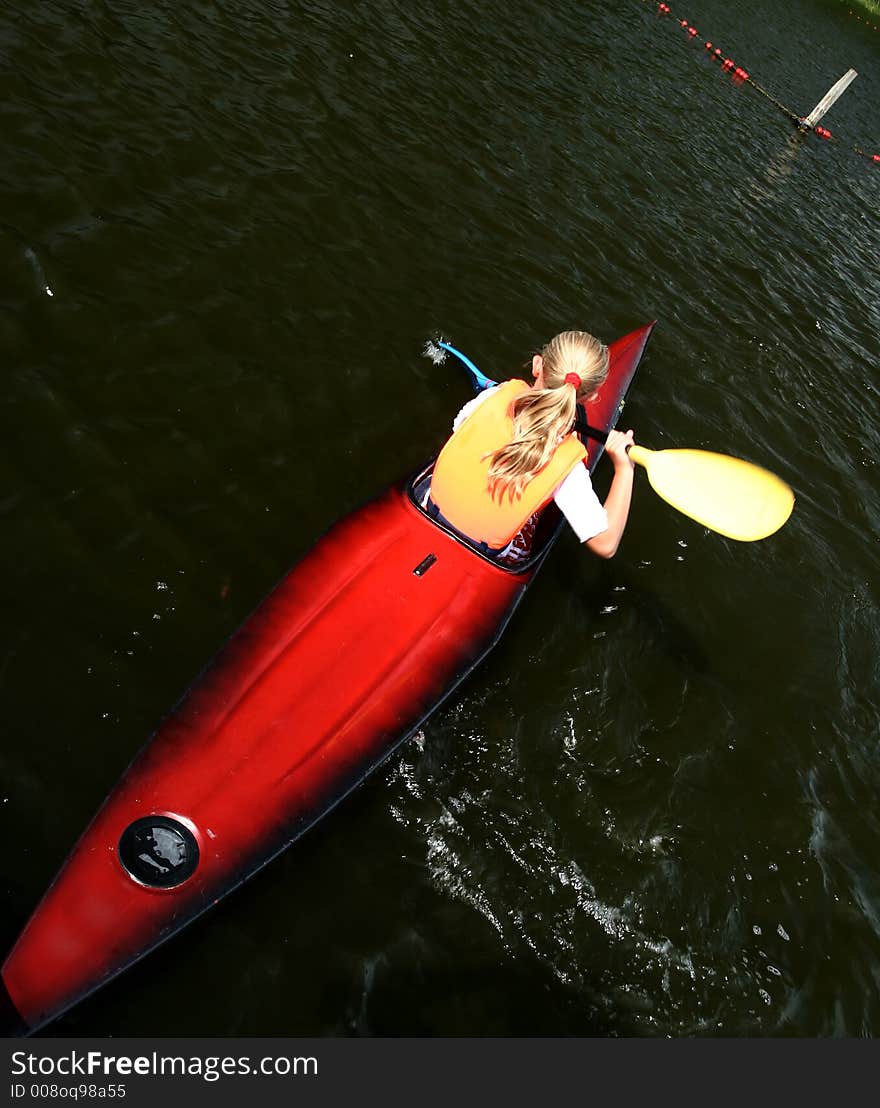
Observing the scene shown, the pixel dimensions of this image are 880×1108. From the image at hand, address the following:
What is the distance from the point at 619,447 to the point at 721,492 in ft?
2.61

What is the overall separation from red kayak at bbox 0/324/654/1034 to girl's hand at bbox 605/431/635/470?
677 mm

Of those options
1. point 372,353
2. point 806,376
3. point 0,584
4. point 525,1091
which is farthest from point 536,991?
point 806,376

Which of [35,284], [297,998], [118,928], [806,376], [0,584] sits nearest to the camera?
[118,928]

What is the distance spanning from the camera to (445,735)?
427 cm

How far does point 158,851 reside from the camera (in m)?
3.21

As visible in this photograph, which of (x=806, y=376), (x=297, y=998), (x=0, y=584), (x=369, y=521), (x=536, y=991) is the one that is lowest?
(x=0, y=584)

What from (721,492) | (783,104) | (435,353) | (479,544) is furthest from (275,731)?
(783,104)

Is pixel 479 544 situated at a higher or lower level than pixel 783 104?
lower

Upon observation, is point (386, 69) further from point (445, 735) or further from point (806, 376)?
point (445, 735)

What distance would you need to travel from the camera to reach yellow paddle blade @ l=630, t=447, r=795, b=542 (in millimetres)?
4715

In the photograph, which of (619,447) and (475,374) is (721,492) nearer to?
(619,447)

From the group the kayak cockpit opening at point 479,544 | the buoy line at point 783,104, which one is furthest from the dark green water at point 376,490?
the buoy line at point 783,104

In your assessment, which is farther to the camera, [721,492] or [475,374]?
[475,374]

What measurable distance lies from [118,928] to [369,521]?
7.61 feet
